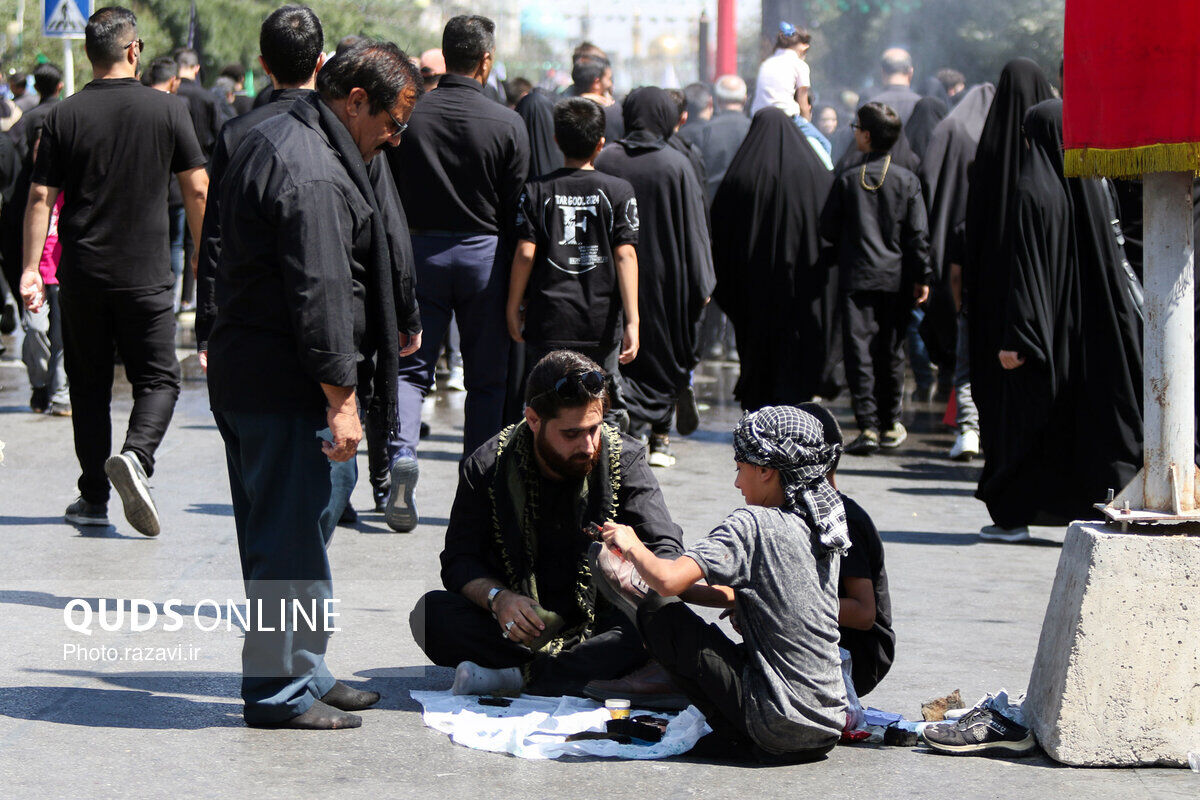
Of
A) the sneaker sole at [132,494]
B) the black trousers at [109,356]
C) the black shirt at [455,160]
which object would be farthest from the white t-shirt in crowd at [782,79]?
the sneaker sole at [132,494]

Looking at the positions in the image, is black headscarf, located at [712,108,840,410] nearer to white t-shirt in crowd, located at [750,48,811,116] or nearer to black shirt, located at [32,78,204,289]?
white t-shirt in crowd, located at [750,48,811,116]

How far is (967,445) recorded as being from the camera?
957 centimetres

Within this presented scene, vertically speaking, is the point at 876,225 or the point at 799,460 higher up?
the point at 876,225

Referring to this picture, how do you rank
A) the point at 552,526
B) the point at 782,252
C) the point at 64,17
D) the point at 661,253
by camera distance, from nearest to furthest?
the point at 552,526 < the point at 661,253 < the point at 782,252 < the point at 64,17

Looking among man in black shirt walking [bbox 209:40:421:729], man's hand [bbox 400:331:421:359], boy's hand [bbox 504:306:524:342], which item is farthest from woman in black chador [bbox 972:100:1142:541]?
man in black shirt walking [bbox 209:40:421:729]

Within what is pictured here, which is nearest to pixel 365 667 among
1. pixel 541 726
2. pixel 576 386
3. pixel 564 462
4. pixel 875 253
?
pixel 541 726

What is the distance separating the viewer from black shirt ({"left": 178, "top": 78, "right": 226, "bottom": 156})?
42.0 ft

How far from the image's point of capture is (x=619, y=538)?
4250 millimetres

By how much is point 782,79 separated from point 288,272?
832cm

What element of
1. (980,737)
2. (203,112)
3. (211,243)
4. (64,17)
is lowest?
(980,737)

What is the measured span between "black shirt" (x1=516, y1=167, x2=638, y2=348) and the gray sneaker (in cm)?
203

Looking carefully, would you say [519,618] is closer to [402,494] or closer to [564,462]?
[564,462]

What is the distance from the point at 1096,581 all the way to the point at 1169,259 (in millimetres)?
887

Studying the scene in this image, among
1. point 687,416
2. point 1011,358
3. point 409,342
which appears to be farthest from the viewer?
point 687,416
